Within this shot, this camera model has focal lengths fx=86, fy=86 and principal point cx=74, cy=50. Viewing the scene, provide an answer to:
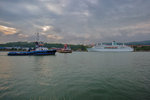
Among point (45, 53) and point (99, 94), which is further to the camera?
point (45, 53)

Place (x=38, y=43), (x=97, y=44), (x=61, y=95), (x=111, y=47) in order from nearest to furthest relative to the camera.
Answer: (x=61, y=95) < (x=38, y=43) < (x=111, y=47) < (x=97, y=44)

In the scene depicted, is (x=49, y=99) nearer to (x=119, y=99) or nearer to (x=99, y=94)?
(x=99, y=94)

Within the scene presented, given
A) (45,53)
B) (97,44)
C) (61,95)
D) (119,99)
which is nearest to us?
(119,99)

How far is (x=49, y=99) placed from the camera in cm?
596

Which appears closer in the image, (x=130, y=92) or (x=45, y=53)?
Answer: (x=130, y=92)

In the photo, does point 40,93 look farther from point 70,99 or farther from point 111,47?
point 111,47

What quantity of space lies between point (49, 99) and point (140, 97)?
6316 millimetres

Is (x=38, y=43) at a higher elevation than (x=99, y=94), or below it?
higher

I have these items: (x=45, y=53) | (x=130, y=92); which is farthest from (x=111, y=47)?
(x=130, y=92)

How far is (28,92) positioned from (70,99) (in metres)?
3.61

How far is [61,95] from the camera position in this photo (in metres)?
6.44

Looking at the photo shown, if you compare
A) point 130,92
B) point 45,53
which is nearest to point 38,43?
point 45,53

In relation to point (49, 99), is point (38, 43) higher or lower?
higher

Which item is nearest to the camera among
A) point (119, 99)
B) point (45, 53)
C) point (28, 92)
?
point (119, 99)
